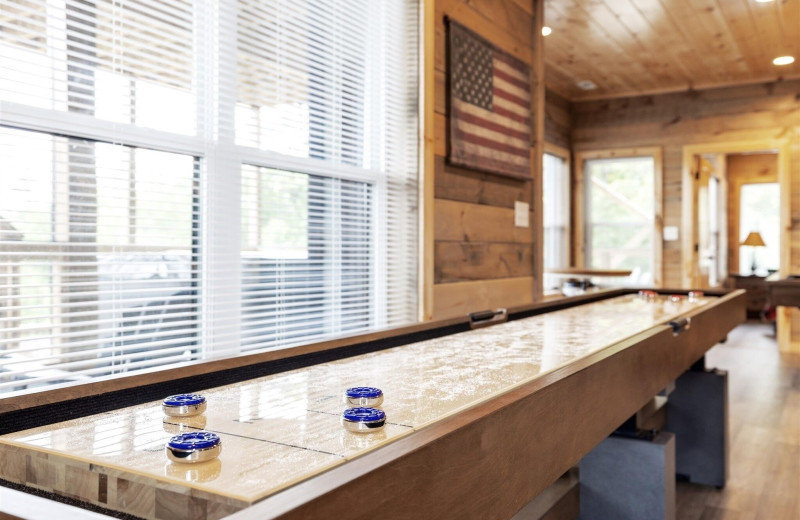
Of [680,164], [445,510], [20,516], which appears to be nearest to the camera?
[20,516]

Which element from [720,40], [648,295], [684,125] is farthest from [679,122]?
[648,295]

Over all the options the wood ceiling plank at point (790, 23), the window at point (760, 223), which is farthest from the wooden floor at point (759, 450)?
the window at point (760, 223)

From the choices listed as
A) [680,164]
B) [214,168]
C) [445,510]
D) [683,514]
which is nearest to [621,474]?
[683,514]

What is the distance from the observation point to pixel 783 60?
6023mm

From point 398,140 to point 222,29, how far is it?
1163mm

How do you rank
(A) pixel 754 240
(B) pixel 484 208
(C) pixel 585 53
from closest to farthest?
(B) pixel 484 208
(C) pixel 585 53
(A) pixel 754 240

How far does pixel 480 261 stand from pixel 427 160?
0.78 meters

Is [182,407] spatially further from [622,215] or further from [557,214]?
[622,215]

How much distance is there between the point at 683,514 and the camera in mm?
2664

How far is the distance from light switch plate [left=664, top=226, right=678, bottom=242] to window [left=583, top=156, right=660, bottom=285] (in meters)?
0.13

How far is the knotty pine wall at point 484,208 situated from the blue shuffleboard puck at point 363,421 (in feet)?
7.97

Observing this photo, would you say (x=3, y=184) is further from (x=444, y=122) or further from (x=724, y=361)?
(x=724, y=361)

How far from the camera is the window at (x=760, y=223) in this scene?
11.1m

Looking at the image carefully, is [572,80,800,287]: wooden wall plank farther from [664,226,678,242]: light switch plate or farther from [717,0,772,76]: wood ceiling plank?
[717,0,772,76]: wood ceiling plank
